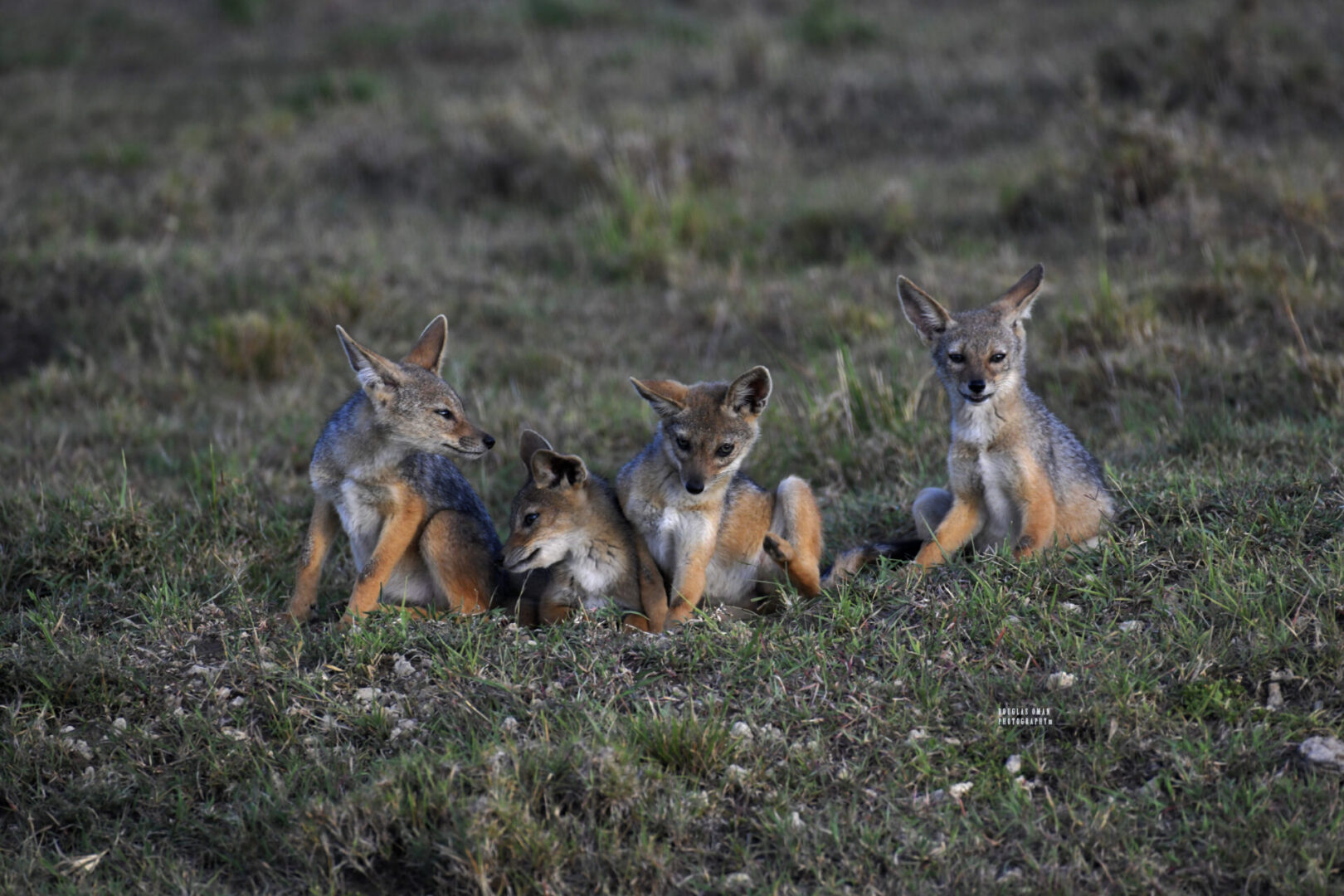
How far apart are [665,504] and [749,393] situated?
2.21 ft

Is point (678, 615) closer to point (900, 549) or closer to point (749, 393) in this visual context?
point (749, 393)

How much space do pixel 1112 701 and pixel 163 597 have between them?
4.35 m

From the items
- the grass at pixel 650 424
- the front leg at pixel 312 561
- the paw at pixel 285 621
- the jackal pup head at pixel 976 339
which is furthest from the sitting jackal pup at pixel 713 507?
the paw at pixel 285 621

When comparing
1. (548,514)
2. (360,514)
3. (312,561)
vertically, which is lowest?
(312,561)

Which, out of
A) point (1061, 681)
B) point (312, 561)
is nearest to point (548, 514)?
point (312, 561)

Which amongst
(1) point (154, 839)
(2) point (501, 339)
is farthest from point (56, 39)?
(1) point (154, 839)

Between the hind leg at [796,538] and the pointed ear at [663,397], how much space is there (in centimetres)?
76

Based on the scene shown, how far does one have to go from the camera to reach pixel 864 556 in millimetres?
6176

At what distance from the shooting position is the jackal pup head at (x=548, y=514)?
19.2ft

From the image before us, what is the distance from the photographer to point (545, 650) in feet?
17.6

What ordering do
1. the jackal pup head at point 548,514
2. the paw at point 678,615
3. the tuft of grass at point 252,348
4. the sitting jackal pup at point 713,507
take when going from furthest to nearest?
the tuft of grass at point 252,348
the jackal pup head at point 548,514
the sitting jackal pup at point 713,507
the paw at point 678,615

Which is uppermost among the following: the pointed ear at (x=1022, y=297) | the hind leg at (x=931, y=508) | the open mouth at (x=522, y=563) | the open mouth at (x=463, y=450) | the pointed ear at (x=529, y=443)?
the pointed ear at (x=1022, y=297)

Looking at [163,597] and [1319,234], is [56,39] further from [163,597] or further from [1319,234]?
[1319,234]

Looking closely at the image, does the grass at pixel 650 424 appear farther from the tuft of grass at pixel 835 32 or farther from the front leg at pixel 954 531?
the front leg at pixel 954 531
